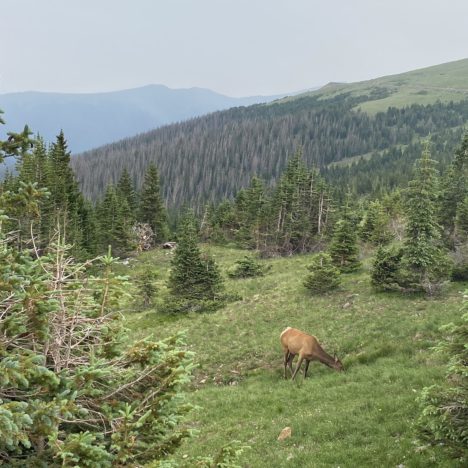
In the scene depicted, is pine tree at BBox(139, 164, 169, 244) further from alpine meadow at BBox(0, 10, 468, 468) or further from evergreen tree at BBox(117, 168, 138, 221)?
alpine meadow at BBox(0, 10, 468, 468)

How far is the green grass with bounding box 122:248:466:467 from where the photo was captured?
42.8 feet

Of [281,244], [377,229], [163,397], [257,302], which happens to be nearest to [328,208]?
[281,244]

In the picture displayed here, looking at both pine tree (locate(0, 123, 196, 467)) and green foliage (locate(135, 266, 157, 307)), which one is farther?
green foliage (locate(135, 266, 157, 307))

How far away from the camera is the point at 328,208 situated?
2405 inches

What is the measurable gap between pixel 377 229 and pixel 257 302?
20947 millimetres

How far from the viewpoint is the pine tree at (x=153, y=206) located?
2763 inches

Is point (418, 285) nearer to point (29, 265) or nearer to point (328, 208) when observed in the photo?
point (29, 265)

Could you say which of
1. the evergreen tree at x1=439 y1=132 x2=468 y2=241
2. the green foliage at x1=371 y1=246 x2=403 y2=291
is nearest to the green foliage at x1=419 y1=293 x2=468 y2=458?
the green foliage at x1=371 y1=246 x2=403 y2=291

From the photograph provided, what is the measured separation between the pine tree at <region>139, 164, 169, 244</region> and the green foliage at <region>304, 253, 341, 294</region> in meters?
43.8

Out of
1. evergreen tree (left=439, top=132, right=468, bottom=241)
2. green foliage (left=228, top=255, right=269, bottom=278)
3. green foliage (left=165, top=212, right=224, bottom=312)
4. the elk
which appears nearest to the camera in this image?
the elk

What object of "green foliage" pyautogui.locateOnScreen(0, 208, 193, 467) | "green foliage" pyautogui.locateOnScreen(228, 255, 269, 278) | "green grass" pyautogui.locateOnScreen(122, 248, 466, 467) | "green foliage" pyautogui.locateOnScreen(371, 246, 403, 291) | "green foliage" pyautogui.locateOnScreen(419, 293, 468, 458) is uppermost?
"green foliage" pyautogui.locateOnScreen(0, 208, 193, 467)

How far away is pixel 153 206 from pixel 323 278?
4520 centimetres

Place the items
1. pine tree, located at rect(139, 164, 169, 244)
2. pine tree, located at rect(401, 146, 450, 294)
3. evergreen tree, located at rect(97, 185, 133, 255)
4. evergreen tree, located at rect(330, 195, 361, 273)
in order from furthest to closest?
pine tree, located at rect(139, 164, 169, 244)
evergreen tree, located at rect(97, 185, 133, 255)
evergreen tree, located at rect(330, 195, 361, 273)
pine tree, located at rect(401, 146, 450, 294)

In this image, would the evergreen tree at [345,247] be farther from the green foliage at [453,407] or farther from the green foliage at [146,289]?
the green foliage at [453,407]
